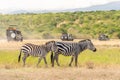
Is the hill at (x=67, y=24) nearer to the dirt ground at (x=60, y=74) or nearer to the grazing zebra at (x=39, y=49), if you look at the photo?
the grazing zebra at (x=39, y=49)

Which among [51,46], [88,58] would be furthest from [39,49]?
[88,58]

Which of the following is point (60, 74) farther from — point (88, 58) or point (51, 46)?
point (88, 58)

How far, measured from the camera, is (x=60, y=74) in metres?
19.8

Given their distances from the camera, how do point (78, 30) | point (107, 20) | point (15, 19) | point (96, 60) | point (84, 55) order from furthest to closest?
point (15, 19), point (107, 20), point (78, 30), point (84, 55), point (96, 60)

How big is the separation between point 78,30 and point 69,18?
1781 centimetres

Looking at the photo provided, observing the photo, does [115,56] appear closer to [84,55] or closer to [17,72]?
[84,55]

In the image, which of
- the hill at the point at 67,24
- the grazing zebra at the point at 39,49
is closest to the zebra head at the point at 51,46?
the grazing zebra at the point at 39,49

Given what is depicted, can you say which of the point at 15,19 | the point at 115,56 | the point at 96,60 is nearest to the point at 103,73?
the point at 96,60

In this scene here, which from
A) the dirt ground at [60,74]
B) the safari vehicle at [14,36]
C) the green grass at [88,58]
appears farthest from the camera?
the safari vehicle at [14,36]

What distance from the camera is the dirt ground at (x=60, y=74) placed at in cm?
1867

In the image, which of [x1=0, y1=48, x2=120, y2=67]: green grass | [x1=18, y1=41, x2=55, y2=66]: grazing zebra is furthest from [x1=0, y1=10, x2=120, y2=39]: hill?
[x1=18, y1=41, x2=55, y2=66]: grazing zebra

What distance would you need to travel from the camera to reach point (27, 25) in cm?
10925

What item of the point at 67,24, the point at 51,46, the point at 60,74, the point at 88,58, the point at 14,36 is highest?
the point at 51,46

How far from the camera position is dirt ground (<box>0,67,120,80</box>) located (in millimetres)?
18672
